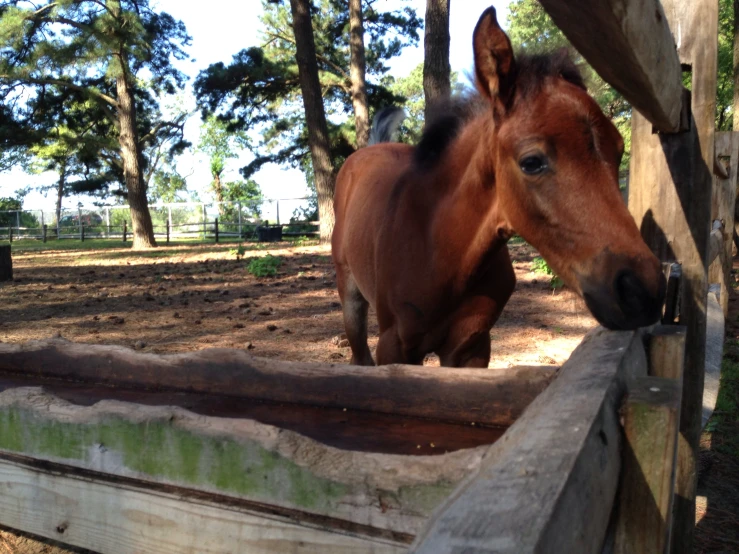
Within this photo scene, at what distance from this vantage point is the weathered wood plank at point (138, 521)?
130 cm

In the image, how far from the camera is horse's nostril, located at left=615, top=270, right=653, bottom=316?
1.71 metres

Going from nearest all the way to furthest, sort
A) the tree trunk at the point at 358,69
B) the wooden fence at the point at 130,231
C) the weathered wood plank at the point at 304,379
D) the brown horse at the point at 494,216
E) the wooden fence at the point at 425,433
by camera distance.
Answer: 1. the wooden fence at the point at 425,433
2. the brown horse at the point at 494,216
3. the weathered wood plank at the point at 304,379
4. the tree trunk at the point at 358,69
5. the wooden fence at the point at 130,231

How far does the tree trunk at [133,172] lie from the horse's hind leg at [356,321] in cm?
1652

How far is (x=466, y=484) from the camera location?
807 millimetres

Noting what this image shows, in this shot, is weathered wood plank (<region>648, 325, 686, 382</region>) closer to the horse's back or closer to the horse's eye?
the horse's eye

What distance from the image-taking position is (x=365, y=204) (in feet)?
13.6

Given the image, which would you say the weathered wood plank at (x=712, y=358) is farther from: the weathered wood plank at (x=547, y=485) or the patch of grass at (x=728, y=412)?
the weathered wood plank at (x=547, y=485)

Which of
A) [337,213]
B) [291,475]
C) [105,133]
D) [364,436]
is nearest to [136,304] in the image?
[337,213]

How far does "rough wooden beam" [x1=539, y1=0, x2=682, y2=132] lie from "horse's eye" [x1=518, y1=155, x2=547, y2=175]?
13.4 inches

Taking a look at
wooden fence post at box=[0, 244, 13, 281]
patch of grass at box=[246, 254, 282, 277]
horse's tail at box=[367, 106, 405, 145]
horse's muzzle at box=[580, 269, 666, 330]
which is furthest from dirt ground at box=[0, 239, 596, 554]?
horse's tail at box=[367, 106, 405, 145]

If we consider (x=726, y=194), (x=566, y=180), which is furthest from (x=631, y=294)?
(x=726, y=194)

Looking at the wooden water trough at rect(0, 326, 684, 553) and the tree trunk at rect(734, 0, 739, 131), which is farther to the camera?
the tree trunk at rect(734, 0, 739, 131)

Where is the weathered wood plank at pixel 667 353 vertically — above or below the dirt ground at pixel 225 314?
above

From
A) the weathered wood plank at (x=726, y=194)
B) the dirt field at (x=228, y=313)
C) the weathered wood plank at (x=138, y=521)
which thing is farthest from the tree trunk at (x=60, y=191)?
the weathered wood plank at (x=138, y=521)
